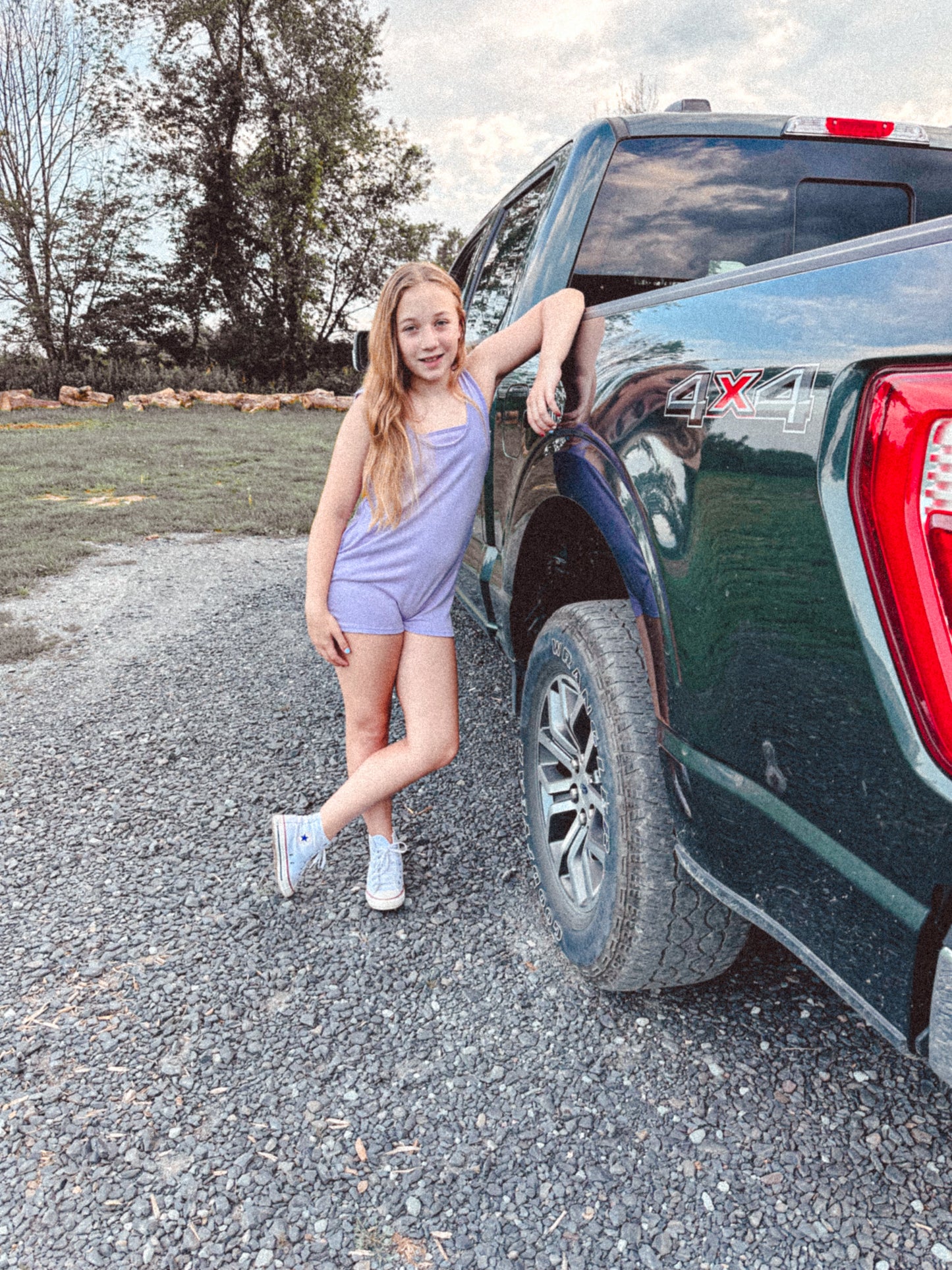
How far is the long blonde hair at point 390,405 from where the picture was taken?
203cm

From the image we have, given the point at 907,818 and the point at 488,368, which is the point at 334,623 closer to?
the point at 488,368

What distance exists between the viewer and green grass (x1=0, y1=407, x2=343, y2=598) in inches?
262

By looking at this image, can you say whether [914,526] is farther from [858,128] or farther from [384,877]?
[858,128]

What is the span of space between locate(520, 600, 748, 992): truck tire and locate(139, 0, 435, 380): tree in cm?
2139

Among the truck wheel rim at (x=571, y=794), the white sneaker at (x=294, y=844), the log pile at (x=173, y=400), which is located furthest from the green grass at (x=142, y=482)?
the truck wheel rim at (x=571, y=794)

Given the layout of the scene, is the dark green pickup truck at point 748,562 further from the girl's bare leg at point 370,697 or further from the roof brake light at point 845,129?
the girl's bare leg at point 370,697

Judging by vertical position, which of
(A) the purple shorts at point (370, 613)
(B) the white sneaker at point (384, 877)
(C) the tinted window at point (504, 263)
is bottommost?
(B) the white sneaker at point (384, 877)

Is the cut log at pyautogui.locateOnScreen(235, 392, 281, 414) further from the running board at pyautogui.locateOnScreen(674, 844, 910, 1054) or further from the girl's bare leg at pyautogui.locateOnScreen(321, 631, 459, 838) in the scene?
the running board at pyautogui.locateOnScreen(674, 844, 910, 1054)

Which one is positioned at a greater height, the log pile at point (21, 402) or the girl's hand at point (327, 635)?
the girl's hand at point (327, 635)

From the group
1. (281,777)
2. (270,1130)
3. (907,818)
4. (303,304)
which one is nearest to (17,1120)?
(270,1130)

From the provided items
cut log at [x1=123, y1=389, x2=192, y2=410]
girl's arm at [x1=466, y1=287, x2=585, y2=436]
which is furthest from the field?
girl's arm at [x1=466, y1=287, x2=585, y2=436]

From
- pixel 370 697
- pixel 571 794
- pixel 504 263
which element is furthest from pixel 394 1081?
pixel 504 263

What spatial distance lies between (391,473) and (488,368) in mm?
419

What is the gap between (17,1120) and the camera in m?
1.72
